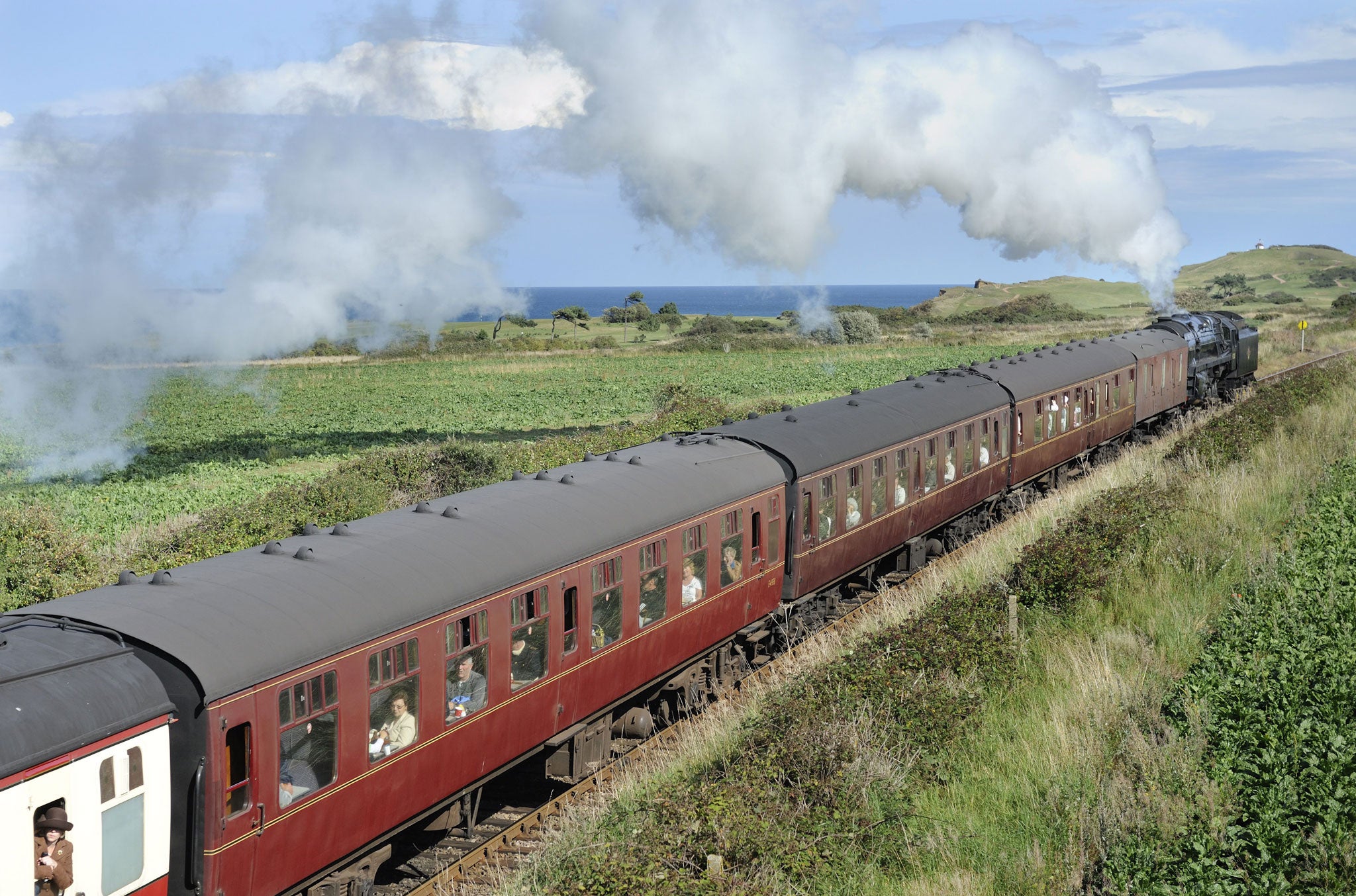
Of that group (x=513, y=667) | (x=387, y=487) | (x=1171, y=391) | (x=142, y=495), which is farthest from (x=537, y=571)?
(x=1171, y=391)

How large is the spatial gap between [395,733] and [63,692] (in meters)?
2.82

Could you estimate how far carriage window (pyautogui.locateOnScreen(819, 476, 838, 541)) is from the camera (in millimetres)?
17000

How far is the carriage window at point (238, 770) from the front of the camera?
7.98m

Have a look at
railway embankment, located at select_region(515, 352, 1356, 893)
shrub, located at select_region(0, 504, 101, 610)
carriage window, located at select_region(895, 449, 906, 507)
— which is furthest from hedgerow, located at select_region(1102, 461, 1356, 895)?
shrub, located at select_region(0, 504, 101, 610)

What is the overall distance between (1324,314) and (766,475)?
309ft

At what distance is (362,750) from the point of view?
914cm

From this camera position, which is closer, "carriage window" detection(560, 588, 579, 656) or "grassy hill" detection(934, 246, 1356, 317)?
"carriage window" detection(560, 588, 579, 656)

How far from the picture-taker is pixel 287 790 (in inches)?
333

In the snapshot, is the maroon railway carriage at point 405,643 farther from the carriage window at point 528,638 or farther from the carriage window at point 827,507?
the carriage window at point 827,507

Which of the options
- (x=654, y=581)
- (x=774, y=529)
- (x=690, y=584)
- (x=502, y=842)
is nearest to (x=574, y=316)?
(x=774, y=529)

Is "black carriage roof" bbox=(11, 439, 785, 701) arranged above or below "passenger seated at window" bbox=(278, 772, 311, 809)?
above

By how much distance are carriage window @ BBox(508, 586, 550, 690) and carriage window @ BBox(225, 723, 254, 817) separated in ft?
10.0

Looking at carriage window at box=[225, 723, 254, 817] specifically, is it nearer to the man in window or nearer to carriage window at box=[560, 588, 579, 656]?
the man in window

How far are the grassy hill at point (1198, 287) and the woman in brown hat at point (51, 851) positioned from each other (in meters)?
114
